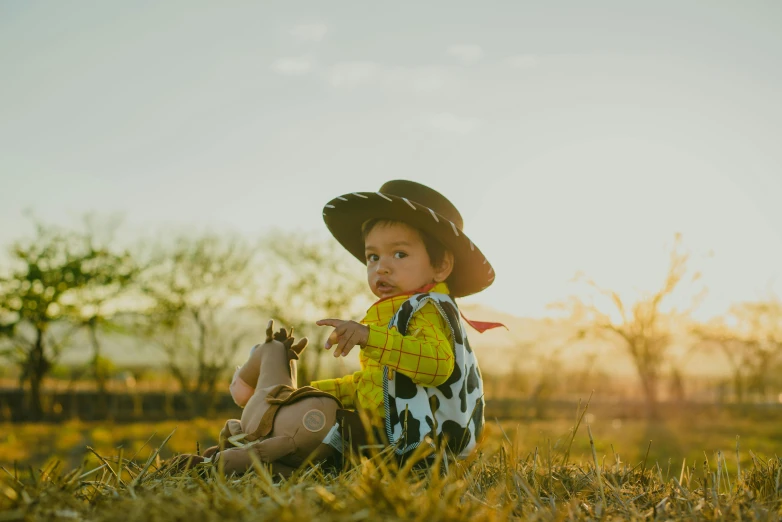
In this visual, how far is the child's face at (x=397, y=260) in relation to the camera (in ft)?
10.6

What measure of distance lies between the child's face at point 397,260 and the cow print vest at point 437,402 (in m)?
0.24

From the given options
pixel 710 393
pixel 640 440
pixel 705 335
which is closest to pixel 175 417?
pixel 640 440

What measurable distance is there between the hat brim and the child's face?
0.07 metres

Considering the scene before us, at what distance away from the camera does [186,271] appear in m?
28.0

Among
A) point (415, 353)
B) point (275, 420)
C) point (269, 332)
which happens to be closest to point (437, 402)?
point (415, 353)

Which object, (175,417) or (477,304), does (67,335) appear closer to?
(175,417)

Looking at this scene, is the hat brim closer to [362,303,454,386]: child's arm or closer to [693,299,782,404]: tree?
[362,303,454,386]: child's arm

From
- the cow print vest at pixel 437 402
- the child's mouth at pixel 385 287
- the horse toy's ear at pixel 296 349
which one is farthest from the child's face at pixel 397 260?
the horse toy's ear at pixel 296 349

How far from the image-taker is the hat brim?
317cm

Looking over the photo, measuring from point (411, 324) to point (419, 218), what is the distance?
56 centimetres

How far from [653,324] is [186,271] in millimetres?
20599

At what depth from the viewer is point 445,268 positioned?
343cm

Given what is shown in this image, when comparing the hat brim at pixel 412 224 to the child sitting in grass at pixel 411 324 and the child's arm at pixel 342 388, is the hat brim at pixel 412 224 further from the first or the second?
the child's arm at pixel 342 388

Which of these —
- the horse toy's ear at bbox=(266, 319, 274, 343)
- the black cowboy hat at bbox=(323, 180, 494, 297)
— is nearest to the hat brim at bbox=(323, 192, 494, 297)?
the black cowboy hat at bbox=(323, 180, 494, 297)
